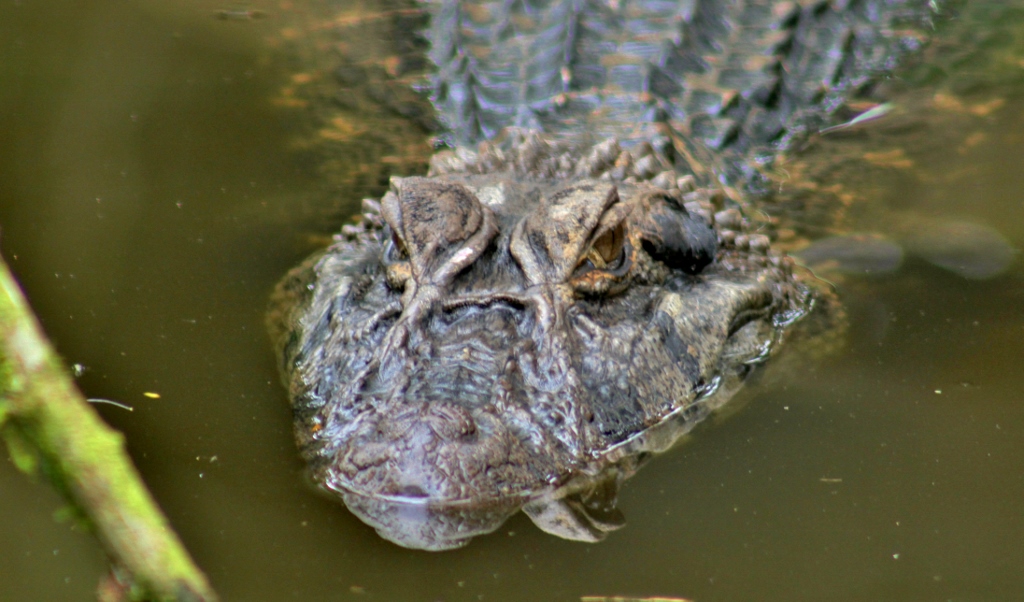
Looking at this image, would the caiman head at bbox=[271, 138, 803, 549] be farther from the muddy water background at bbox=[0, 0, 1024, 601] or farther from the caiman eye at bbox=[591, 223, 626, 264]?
the muddy water background at bbox=[0, 0, 1024, 601]

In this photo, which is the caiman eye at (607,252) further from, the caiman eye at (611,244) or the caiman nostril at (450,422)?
the caiman nostril at (450,422)

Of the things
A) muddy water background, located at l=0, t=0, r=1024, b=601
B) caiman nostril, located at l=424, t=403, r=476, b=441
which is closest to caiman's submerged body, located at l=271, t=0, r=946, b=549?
caiman nostril, located at l=424, t=403, r=476, b=441

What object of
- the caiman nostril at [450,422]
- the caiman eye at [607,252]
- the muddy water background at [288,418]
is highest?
the caiman eye at [607,252]

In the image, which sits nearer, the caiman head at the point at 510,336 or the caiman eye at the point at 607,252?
the caiman head at the point at 510,336

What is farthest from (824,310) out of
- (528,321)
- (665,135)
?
(528,321)

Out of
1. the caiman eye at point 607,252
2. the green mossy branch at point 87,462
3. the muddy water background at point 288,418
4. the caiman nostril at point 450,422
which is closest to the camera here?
the green mossy branch at point 87,462

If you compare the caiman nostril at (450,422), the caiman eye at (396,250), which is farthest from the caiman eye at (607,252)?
the caiman nostril at (450,422)

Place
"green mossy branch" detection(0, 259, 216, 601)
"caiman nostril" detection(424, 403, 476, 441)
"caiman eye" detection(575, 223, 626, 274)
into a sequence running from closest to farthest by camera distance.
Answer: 1. "green mossy branch" detection(0, 259, 216, 601)
2. "caiman nostril" detection(424, 403, 476, 441)
3. "caiman eye" detection(575, 223, 626, 274)
